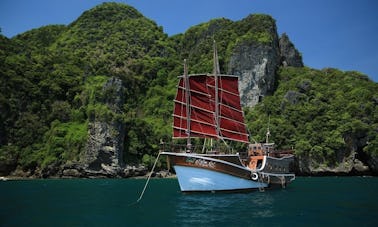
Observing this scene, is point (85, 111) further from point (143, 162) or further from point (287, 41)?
point (287, 41)

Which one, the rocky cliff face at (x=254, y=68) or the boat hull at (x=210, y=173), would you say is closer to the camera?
the boat hull at (x=210, y=173)

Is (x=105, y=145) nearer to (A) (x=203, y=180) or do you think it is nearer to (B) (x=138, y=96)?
(B) (x=138, y=96)

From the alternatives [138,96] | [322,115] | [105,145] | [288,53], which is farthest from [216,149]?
[288,53]

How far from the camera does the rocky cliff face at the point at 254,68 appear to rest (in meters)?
80.6

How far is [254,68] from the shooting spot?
8181cm

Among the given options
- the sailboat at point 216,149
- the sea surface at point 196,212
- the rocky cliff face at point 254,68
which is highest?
the rocky cliff face at point 254,68

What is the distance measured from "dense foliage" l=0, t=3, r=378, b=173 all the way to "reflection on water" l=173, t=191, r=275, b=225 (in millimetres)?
40541

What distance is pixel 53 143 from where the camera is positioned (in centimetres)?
6581

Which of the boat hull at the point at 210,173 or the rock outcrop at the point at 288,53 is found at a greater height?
the rock outcrop at the point at 288,53

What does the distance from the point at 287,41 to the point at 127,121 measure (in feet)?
171

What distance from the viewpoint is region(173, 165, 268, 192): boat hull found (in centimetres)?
2808

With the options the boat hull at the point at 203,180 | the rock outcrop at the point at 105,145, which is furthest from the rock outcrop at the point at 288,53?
the boat hull at the point at 203,180

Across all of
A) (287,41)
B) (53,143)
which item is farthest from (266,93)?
(53,143)

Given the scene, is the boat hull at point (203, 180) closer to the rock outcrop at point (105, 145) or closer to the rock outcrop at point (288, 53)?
the rock outcrop at point (105, 145)
